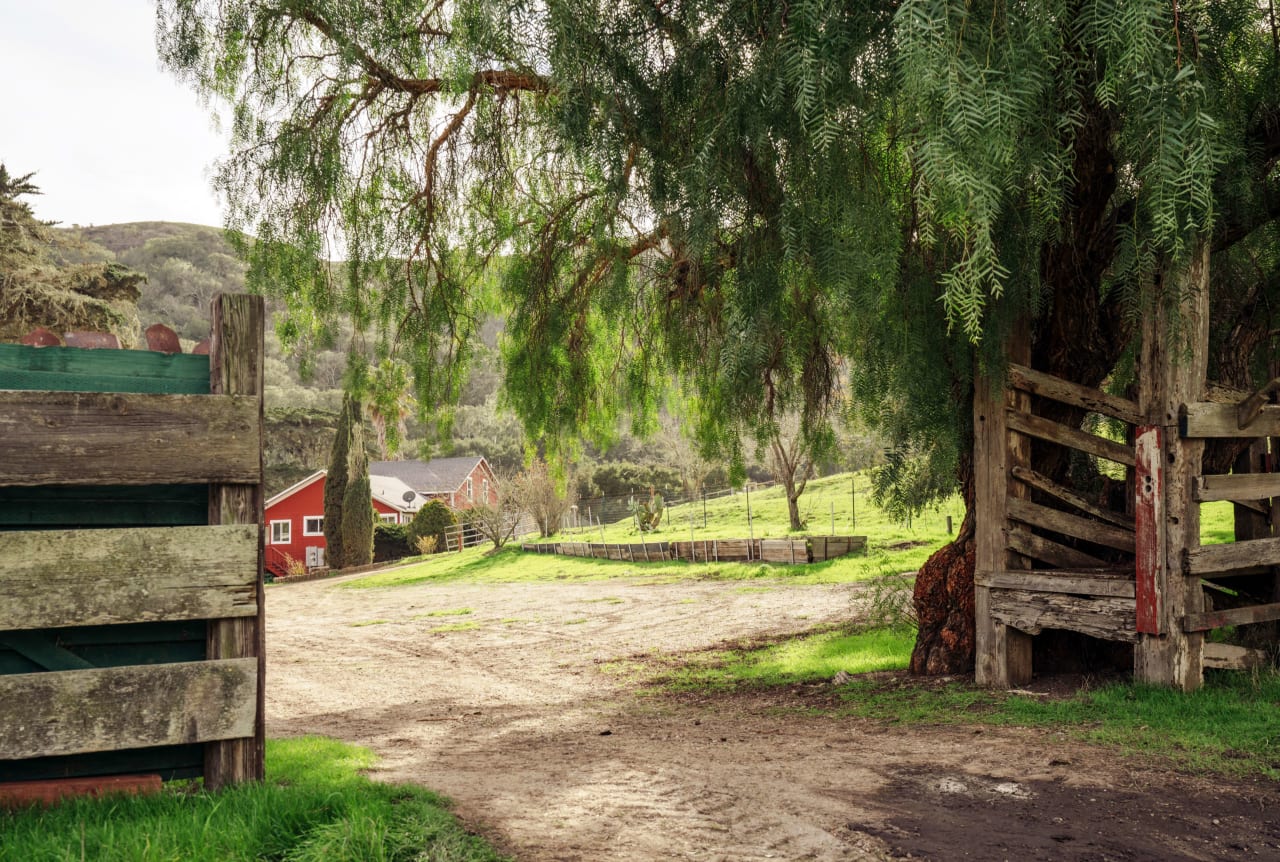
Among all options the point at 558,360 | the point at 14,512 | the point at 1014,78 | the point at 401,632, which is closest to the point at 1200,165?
the point at 1014,78

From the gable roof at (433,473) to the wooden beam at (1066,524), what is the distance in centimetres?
4167

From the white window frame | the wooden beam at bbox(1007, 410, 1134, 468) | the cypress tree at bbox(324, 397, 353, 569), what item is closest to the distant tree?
the cypress tree at bbox(324, 397, 353, 569)

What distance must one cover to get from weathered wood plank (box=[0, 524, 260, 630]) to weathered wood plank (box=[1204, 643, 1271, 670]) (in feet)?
21.1

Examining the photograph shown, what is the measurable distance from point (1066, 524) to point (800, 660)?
3819 mm

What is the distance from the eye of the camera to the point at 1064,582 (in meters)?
6.88

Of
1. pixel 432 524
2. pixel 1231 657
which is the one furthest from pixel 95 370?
pixel 432 524

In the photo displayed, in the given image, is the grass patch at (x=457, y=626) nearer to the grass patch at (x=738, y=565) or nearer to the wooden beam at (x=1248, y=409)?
the grass patch at (x=738, y=565)

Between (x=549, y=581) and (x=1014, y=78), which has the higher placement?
(x=1014, y=78)

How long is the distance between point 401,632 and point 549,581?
356 inches

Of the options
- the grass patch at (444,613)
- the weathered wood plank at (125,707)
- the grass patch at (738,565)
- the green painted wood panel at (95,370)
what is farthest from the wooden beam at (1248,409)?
the grass patch at (444,613)

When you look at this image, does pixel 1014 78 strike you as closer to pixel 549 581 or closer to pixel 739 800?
pixel 739 800

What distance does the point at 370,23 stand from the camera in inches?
272

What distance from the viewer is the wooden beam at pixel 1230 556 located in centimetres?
629

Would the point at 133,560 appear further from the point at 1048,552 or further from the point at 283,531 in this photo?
the point at 283,531
